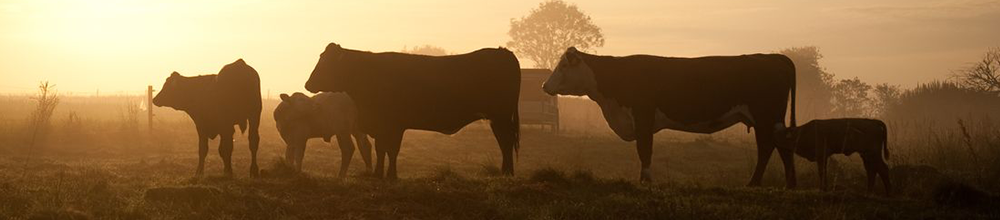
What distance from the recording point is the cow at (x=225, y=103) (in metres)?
13.3

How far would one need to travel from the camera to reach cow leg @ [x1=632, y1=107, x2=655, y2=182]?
12532mm

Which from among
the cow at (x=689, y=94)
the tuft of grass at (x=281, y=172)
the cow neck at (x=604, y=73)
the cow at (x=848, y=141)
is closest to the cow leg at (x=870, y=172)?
the cow at (x=848, y=141)

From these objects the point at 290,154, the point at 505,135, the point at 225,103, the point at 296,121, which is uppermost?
the point at 225,103

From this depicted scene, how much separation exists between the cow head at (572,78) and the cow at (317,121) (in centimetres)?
294

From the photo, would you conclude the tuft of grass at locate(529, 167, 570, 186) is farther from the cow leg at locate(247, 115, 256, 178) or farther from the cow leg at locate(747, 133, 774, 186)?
the cow leg at locate(247, 115, 256, 178)

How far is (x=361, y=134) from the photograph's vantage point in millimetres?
14211

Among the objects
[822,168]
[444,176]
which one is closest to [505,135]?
[444,176]

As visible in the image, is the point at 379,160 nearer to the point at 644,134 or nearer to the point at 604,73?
the point at 604,73

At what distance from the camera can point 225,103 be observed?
13.3 m

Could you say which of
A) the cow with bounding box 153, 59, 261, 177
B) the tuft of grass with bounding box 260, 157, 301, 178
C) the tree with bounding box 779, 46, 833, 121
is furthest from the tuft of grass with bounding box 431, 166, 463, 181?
the tree with bounding box 779, 46, 833, 121

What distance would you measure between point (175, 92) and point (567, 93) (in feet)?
18.5

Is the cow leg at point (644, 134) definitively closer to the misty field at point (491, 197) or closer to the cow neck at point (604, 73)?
the cow neck at point (604, 73)

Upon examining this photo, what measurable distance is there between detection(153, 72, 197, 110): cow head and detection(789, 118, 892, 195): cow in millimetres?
8377

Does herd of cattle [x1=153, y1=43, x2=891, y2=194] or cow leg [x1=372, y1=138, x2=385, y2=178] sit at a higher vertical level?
herd of cattle [x1=153, y1=43, x2=891, y2=194]
